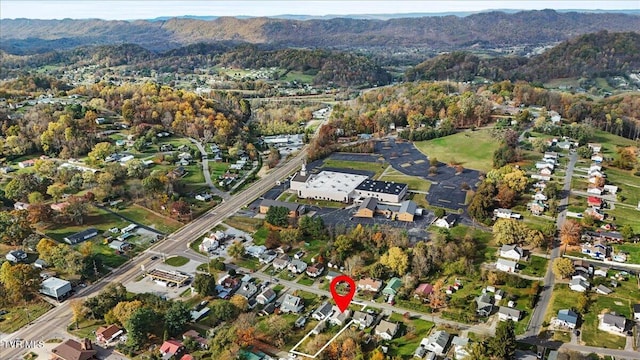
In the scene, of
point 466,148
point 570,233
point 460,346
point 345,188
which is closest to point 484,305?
point 460,346

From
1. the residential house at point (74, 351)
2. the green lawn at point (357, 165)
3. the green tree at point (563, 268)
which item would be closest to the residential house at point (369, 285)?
A: the green tree at point (563, 268)

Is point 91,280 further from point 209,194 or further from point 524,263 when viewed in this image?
point 524,263

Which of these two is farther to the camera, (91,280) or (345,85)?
(345,85)

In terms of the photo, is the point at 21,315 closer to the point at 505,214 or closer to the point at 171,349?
the point at 171,349

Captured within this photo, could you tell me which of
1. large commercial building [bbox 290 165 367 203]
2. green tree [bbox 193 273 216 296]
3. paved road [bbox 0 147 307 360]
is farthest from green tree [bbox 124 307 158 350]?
large commercial building [bbox 290 165 367 203]

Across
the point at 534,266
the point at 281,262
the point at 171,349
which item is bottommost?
the point at 534,266

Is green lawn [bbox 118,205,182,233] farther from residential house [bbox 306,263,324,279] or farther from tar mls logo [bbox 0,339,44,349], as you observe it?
tar mls logo [bbox 0,339,44,349]

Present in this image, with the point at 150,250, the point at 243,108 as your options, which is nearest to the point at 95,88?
the point at 243,108
